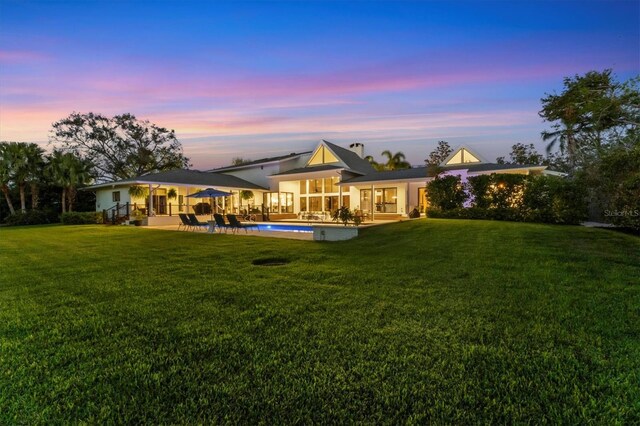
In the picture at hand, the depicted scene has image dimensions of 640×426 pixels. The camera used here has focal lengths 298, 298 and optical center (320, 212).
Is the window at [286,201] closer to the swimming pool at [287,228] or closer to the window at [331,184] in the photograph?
the window at [331,184]

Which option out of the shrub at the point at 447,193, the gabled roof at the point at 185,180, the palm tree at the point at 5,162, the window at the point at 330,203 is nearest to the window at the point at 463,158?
the shrub at the point at 447,193

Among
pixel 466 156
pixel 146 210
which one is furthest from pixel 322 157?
pixel 146 210

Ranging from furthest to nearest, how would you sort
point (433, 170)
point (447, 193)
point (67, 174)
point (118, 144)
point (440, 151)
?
point (440, 151)
point (118, 144)
point (67, 174)
point (433, 170)
point (447, 193)

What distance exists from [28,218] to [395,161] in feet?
125

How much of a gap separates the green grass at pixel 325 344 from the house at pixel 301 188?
15126mm

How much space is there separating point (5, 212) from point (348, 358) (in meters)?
42.2

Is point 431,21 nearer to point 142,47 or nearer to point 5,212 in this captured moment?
point 142,47

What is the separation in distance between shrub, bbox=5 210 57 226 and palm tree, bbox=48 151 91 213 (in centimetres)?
178

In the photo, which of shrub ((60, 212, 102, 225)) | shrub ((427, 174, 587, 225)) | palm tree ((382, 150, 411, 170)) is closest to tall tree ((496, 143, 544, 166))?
palm tree ((382, 150, 411, 170))

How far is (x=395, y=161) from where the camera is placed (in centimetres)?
3809

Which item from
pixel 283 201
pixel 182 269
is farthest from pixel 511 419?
pixel 283 201

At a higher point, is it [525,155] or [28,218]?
[525,155]

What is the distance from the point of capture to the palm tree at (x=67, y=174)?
86.9ft

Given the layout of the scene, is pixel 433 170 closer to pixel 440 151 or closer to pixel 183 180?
pixel 183 180
